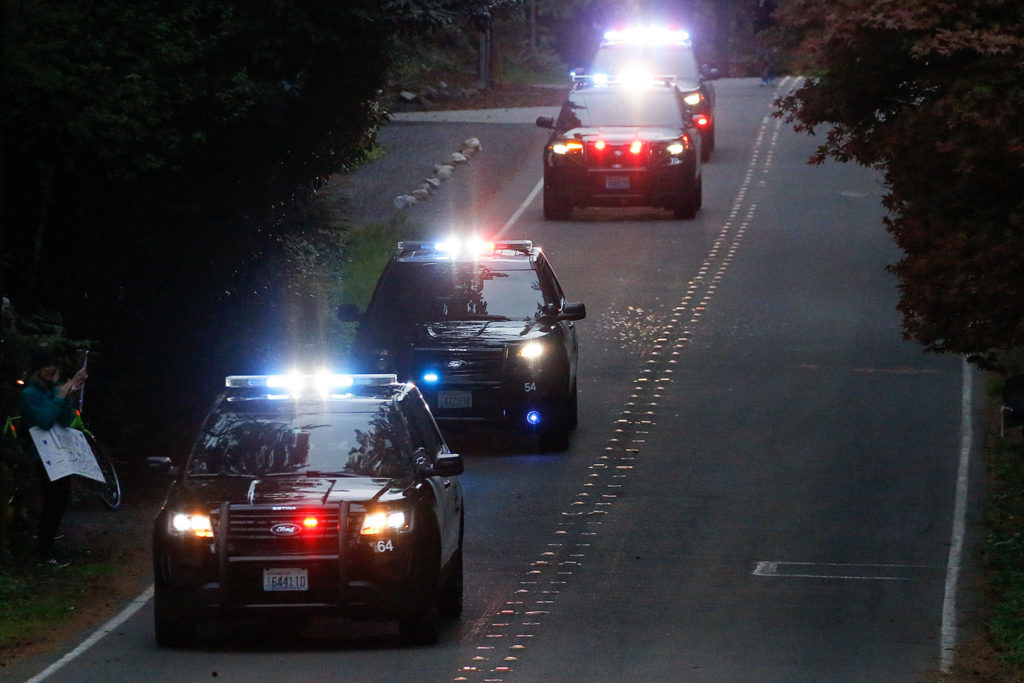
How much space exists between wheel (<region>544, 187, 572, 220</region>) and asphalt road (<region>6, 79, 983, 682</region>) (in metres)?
0.49

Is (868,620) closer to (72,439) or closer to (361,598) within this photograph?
(361,598)

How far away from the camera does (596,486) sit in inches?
719

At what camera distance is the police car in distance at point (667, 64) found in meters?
40.3

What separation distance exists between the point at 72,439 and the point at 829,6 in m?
6.35

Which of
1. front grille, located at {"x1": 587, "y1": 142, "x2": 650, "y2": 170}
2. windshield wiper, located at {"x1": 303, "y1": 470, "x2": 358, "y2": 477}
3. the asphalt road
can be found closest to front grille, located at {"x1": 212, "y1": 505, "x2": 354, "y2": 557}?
windshield wiper, located at {"x1": 303, "y1": 470, "x2": 358, "y2": 477}

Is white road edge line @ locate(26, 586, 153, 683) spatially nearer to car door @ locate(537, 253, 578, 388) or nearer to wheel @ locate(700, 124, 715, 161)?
car door @ locate(537, 253, 578, 388)

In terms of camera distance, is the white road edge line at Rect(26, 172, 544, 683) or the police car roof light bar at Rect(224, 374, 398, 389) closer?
the white road edge line at Rect(26, 172, 544, 683)

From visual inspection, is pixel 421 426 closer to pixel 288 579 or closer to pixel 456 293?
pixel 288 579

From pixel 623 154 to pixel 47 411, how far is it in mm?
18208

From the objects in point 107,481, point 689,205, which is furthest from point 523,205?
point 107,481

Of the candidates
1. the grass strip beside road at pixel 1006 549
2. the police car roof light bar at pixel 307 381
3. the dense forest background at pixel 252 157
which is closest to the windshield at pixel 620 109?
the dense forest background at pixel 252 157

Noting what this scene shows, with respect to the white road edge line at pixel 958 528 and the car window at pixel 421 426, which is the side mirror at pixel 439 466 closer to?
the car window at pixel 421 426

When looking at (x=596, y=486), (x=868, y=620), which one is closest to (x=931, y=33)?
(x=868, y=620)

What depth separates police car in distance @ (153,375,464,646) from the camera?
1189 centimetres
